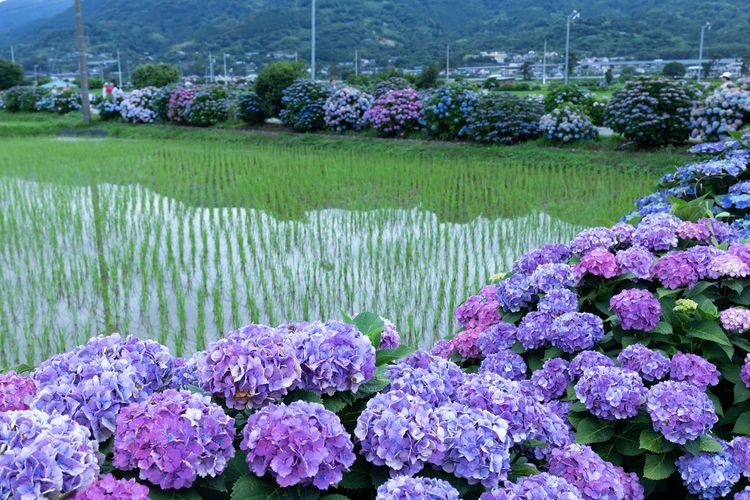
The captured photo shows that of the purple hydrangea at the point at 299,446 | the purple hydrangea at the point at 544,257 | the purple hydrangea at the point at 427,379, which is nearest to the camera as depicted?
the purple hydrangea at the point at 299,446

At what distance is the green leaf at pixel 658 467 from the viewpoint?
1.78 meters

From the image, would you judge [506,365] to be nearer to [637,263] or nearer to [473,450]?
[637,263]

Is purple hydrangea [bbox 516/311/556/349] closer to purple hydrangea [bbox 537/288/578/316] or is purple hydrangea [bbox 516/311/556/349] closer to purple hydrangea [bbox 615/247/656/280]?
purple hydrangea [bbox 537/288/578/316]

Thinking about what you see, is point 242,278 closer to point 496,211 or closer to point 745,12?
point 496,211

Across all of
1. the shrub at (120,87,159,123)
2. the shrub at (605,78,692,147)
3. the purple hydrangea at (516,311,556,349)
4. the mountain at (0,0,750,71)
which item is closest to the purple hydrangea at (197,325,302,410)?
the purple hydrangea at (516,311,556,349)

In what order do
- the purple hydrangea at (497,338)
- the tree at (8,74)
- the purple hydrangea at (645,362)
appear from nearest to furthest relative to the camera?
the purple hydrangea at (645,362) → the purple hydrangea at (497,338) → the tree at (8,74)

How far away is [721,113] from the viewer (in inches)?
368

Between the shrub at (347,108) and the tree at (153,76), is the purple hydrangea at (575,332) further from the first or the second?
the tree at (153,76)

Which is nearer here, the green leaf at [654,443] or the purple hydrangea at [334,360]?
the purple hydrangea at [334,360]

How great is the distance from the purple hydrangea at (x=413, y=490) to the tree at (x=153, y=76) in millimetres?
23784

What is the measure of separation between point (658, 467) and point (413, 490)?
936mm

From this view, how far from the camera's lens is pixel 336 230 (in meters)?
5.95

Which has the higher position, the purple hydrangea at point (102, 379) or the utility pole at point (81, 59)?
the utility pole at point (81, 59)

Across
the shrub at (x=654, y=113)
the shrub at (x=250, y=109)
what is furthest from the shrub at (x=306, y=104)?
the shrub at (x=654, y=113)
